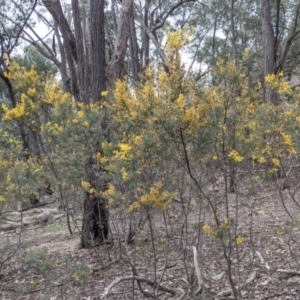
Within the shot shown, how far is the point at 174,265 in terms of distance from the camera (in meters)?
4.88

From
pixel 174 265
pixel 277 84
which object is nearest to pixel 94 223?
pixel 174 265

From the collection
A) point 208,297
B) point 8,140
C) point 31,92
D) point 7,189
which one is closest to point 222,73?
point 208,297

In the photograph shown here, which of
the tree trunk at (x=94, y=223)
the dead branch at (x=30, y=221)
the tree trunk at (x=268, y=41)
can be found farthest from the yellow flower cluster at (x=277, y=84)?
the dead branch at (x=30, y=221)

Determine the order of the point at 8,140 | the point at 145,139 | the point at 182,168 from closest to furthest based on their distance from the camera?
1. the point at 145,139
2. the point at 182,168
3. the point at 8,140

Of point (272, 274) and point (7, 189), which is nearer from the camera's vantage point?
point (272, 274)

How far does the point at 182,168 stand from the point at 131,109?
23.7 inches

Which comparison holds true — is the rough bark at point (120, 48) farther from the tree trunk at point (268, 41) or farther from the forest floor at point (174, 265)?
the tree trunk at point (268, 41)

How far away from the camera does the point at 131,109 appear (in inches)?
130

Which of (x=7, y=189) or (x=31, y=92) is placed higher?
(x=31, y=92)

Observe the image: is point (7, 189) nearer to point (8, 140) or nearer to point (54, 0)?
point (8, 140)

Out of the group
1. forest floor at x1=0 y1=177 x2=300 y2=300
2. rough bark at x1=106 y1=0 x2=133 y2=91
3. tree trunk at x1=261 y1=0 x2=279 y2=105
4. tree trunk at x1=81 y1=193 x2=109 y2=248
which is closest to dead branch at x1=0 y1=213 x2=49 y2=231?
forest floor at x1=0 y1=177 x2=300 y2=300

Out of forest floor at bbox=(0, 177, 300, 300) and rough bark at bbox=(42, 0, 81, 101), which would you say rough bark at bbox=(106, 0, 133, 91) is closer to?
rough bark at bbox=(42, 0, 81, 101)

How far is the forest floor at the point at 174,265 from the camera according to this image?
3992 millimetres

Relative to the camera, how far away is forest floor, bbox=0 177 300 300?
3992 millimetres
